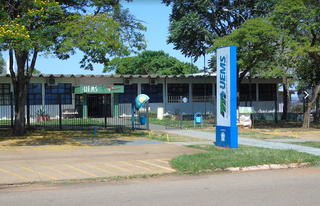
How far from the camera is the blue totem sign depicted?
41.8ft

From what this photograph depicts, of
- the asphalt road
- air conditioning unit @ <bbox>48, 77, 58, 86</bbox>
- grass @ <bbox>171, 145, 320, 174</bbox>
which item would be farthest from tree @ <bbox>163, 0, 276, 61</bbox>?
the asphalt road

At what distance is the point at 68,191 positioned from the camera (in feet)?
23.7

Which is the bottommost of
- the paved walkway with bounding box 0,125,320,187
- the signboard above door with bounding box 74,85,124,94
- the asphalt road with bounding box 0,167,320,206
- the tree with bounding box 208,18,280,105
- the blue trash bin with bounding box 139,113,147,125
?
the asphalt road with bounding box 0,167,320,206

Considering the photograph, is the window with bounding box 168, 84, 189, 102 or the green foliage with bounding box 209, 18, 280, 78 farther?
the window with bounding box 168, 84, 189, 102

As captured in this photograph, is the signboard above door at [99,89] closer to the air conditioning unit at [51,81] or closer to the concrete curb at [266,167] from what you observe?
the air conditioning unit at [51,81]

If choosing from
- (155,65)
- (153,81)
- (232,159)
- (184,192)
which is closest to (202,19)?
(153,81)

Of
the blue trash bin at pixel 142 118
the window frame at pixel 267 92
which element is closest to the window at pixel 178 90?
the window frame at pixel 267 92

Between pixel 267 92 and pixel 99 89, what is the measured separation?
1976 centimetres

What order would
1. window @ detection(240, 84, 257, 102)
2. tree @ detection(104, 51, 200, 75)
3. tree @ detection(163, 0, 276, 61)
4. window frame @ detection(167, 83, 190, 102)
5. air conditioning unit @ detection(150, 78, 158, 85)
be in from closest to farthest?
tree @ detection(163, 0, 276, 61) < air conditioning unit @ detection(150, 78, 158, 85) < window frame @ detection(167, 83, 190, 102) < window @ detection(240, 84, 257, 102) < tree @ detection(104, 51, 200, 75)

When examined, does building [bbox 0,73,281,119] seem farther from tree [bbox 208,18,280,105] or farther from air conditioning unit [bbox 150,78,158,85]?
tree [bbox 208,18,280,105]

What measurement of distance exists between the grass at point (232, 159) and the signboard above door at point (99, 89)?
21274 mm

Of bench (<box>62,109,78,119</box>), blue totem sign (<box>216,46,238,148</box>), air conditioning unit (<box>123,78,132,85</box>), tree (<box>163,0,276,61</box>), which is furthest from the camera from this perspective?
air conditioning unit (<box>123,78,132,85</box>)

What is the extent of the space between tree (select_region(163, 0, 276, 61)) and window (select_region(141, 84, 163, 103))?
226 inches

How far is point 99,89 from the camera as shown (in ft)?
103
